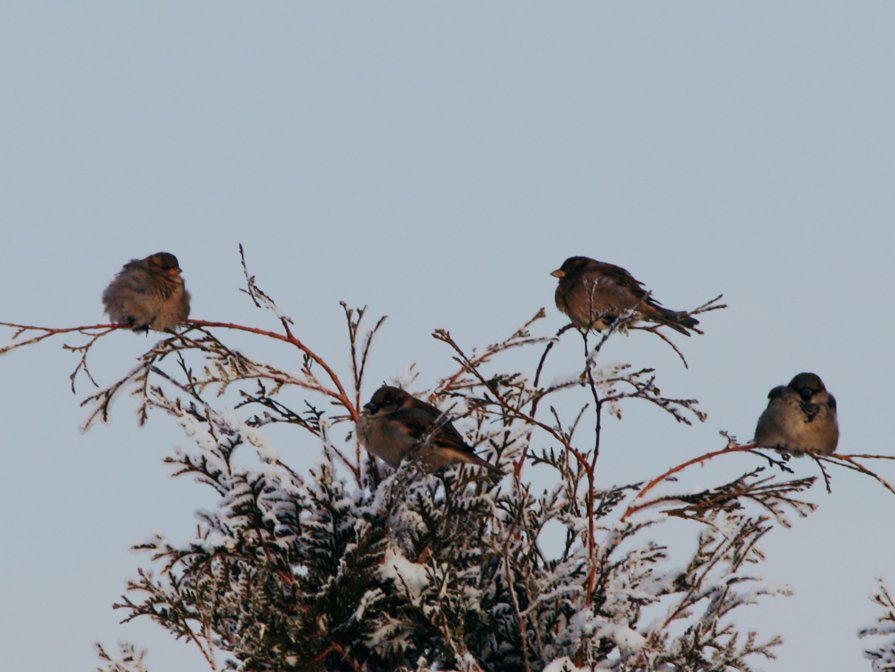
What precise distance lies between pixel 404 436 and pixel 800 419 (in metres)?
3.19

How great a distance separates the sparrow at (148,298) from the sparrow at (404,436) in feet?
7.96

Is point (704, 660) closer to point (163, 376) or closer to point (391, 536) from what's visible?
point (391, 536)

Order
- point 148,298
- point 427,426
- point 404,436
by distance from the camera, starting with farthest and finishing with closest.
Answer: point 148,298 → point 427,426 → point 404,436

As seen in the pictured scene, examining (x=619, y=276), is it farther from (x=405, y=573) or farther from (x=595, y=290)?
(x=405, y=573)

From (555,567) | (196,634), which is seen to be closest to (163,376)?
(196,634)

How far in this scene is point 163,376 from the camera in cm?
691

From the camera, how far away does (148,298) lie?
8602mm

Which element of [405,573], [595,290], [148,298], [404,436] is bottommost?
[405,573]

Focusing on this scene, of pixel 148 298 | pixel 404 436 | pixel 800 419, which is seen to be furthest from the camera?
pixel 148 298

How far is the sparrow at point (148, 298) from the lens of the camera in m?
8.61

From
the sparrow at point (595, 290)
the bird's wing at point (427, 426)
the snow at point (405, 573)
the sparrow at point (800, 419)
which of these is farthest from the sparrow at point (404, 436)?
the sparrow at point (595, 290)

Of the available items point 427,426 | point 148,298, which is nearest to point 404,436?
point 427,426

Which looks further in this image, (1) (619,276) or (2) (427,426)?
(1) (619,276)

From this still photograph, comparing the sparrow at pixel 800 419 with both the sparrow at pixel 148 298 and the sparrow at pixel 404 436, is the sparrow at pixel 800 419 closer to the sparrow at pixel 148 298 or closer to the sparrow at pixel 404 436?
the sparrow at pixel 404 436
